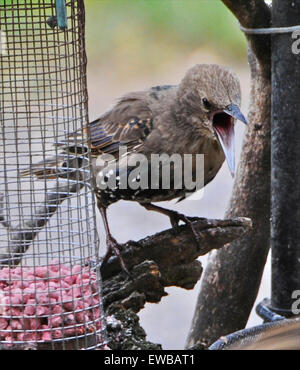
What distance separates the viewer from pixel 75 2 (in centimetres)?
373

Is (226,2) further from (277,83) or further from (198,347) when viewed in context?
(198,347)

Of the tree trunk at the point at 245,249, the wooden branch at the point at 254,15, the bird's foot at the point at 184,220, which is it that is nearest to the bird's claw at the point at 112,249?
the bird's foot at the point at 184,220

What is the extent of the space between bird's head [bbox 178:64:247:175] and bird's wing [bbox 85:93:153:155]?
0.23 meters

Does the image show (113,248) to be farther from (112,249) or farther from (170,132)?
(170,132)

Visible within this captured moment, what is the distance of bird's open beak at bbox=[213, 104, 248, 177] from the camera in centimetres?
412

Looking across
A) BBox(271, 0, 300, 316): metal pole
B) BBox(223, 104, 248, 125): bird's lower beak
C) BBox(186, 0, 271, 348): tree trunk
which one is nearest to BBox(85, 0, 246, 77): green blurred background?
BBox(186, 0, 271, 348): tree trunk

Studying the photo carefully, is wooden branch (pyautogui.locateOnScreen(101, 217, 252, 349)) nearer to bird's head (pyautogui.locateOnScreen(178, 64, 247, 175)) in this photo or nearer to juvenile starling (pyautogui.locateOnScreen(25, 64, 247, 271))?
juvenile starling (pyautogui.locateOnScreen(25, 64, 247, 271))

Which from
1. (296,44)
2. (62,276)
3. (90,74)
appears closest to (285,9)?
(296,44)

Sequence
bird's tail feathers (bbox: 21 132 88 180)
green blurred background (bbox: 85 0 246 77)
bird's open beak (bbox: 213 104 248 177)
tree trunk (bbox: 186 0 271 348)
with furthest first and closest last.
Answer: green blurred background (bbox: 85 0 246 77) → tree trunk (bbox: 186 0 271 348) → bird's open beak (bbox: 213 104 248 177) → bird's tail feathers (bbox: 21 132 88 180)

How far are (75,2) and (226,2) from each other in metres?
1.03

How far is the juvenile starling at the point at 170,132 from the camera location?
4.41 m

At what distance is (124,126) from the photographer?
4.81 m

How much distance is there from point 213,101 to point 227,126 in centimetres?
16
